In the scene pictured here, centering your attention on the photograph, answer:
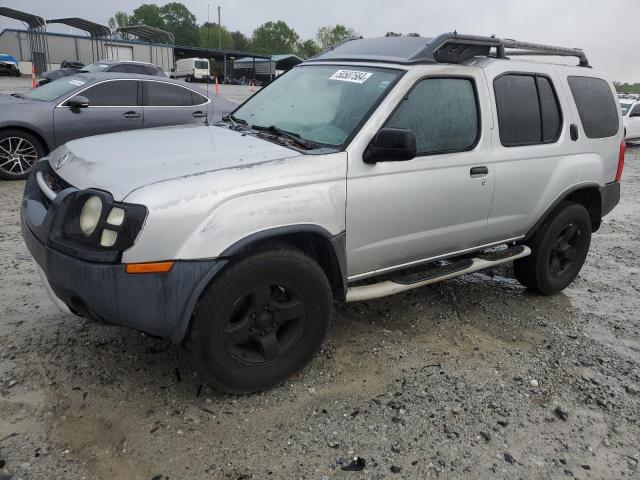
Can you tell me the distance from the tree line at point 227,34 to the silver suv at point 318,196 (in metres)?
105

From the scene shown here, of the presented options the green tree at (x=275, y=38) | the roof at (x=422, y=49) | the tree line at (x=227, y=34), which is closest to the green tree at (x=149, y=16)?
the tree line at (x=227, y=34)

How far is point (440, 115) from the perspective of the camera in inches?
137

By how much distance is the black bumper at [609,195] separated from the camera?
4.61 meters

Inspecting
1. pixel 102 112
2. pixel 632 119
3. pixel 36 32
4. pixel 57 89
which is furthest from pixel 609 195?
pixel 36 32

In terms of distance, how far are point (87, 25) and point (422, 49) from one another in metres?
26.7

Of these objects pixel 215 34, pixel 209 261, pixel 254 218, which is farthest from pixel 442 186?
pixel 215 34

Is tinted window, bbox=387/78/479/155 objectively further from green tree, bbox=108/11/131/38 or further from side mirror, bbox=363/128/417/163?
green tree, bbox=108/11/131/38

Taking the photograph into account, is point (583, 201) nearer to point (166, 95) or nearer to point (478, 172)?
point (478, 172)

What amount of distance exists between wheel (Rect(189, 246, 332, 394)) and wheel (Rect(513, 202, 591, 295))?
2224 millimetres

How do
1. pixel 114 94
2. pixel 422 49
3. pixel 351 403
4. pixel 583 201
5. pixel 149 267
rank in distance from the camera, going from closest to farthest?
pixel 149 267 < pixel 351 403 < pixel 422 49 < pixel 583 201 < pixel 114 94

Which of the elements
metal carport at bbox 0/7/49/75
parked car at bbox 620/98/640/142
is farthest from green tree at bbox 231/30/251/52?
parked car at bbox 620/98/640/142

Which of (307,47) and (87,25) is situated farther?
(307,47)

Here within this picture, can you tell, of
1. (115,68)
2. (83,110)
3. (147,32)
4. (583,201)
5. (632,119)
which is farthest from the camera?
(147,32)

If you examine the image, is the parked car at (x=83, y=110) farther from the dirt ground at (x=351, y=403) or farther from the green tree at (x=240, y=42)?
the green tree at (x=240, y=42)
